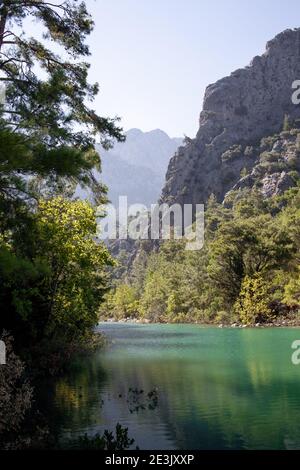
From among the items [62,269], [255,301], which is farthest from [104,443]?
[255,301]

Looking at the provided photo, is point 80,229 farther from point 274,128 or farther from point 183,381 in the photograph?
point 274,128

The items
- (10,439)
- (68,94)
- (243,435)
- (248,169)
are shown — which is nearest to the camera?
(10,439)

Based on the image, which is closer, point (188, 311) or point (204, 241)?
point (188, 311)

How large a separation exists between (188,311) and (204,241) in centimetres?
1532

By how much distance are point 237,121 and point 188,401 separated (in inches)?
5530

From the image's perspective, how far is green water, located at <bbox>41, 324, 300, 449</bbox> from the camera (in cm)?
1081

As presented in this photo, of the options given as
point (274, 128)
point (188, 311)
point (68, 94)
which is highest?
point (274, 128)

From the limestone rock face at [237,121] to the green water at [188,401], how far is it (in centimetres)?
11845

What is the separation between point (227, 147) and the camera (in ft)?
476

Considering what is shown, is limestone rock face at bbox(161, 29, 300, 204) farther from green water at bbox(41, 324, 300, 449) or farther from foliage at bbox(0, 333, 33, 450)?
foliage at bbox(0, 333, 33, 450)

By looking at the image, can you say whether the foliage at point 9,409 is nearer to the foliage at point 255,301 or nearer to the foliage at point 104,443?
the foliage at point 104,443

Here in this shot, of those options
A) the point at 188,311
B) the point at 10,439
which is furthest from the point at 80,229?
the point at 188,311

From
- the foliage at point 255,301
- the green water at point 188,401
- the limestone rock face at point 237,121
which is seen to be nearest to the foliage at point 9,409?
the green water at point 188,401

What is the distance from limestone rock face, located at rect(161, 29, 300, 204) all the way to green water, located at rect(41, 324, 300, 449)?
389ft
